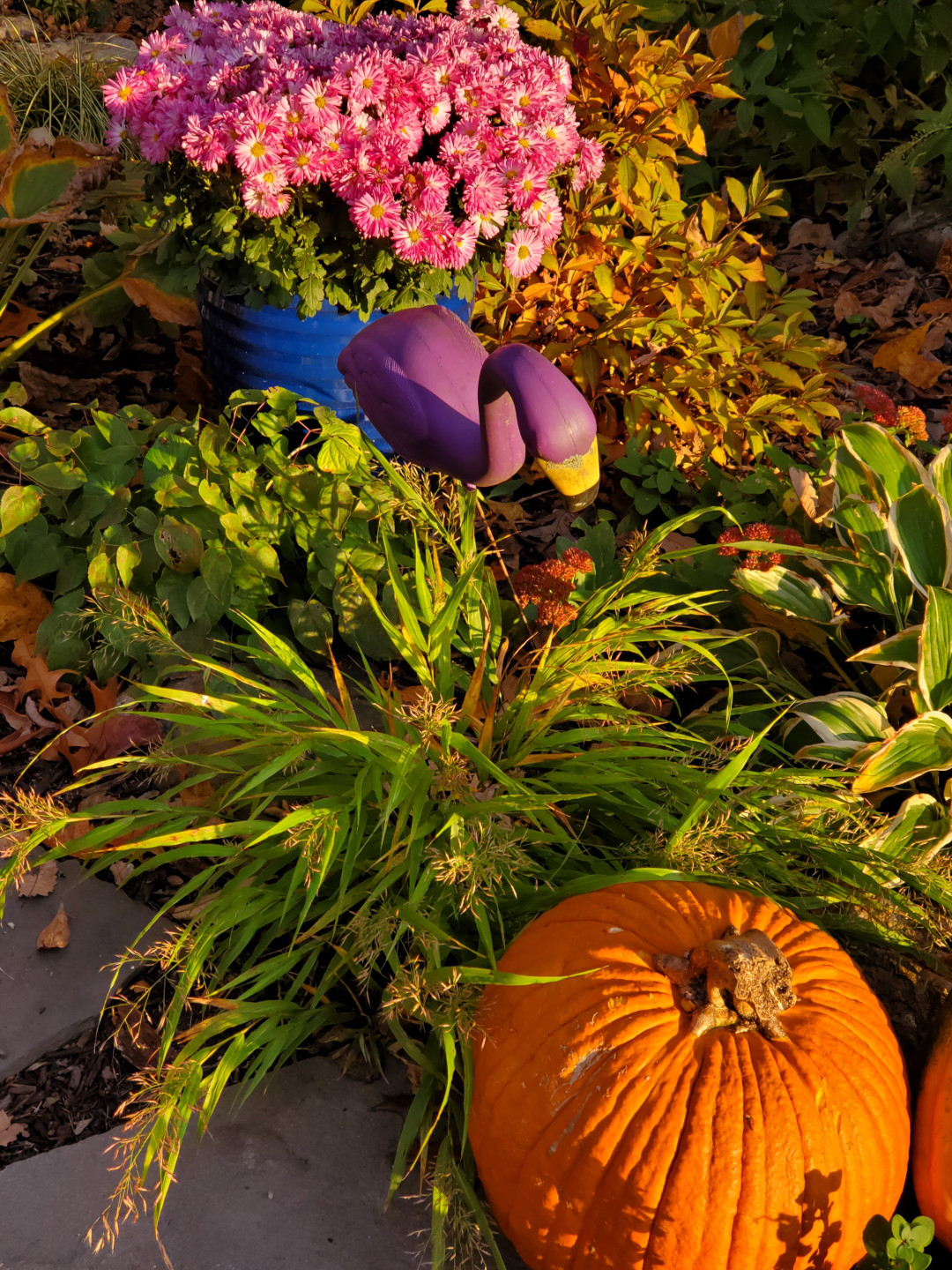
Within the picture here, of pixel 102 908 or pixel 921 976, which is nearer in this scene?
pixel 921 976

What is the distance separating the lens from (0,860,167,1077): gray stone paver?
1745 millimetres

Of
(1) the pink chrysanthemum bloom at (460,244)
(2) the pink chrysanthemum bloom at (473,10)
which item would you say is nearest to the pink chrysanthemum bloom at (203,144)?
(1) the pink chrysanthemum bloom at (460,244)

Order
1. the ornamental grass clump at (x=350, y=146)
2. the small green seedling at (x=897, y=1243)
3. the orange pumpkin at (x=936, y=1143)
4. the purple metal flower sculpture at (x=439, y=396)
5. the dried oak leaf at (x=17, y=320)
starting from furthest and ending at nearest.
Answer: the dried oak leaf at (x=17, y=320)
the ornamental grass clump at (x=350, y=146)
the purple metal flower sculpture at (x=439, y=396)
the orange pumpkin at (x=936, y=1143)
the small green seedling at (x=897, y=1243)

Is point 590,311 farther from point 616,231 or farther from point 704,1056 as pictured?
point 704,1056

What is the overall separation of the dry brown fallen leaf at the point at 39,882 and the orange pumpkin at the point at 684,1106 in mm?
946

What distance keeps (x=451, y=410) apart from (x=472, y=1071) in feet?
3.47

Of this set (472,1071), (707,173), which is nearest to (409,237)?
(472,1071)

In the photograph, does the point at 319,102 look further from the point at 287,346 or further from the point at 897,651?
the point at 897,651

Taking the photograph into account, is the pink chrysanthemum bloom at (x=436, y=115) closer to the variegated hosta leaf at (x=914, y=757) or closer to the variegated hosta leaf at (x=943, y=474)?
the variegated hosta leaf at (x=943, y=474)

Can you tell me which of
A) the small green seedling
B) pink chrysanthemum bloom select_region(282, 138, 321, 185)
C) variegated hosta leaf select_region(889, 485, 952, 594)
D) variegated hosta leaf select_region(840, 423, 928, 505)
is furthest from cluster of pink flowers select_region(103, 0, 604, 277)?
the small green seedling

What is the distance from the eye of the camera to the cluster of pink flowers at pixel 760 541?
2080 mm

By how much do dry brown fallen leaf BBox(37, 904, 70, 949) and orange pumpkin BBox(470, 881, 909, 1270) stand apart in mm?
848

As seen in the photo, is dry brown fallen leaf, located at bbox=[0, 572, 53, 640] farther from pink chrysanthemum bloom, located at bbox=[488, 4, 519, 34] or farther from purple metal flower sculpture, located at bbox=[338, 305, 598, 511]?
pink chrysanthemum bloom, located at bbox=[488, 4, 519, 34]

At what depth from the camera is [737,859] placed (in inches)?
70.3
